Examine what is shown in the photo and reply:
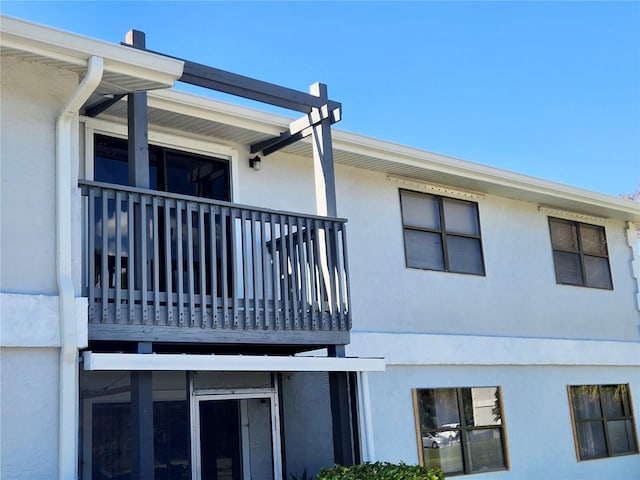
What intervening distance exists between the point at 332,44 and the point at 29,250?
14.4 meters

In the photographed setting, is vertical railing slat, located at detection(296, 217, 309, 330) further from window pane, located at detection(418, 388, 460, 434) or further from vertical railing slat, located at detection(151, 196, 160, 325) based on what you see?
window pane, located at detection(418, 388, 460, 434)

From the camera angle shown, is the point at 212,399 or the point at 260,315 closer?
the point at 260,315

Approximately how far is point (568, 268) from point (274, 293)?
7.56 m

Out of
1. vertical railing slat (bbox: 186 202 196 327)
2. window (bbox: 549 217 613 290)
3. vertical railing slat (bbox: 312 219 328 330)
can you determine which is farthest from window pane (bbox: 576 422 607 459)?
vertical railing slat (bbox: 186 202 196 327)

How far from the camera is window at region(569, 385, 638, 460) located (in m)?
13.3

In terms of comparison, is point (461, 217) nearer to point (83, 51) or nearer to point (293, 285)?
point (293, 285)

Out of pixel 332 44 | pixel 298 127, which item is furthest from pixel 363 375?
pixel 332 44

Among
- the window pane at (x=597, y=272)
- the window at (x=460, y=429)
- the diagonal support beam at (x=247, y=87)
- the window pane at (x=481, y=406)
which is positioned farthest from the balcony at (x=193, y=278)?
the window pane at (x=597, y=272)

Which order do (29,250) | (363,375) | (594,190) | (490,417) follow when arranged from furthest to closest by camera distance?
(594,190) → (490,417) → (363,375) → (29,250)

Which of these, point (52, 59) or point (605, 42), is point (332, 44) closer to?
point (605, 42)

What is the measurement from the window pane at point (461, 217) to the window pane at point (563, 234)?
1966 millimetres

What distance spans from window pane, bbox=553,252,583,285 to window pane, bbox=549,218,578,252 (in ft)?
0.46

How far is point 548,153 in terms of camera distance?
31.6 meters

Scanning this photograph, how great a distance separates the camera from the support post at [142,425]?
24.0 ft
